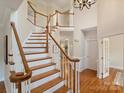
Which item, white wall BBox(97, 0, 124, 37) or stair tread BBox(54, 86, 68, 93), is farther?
white wall BBox(97, 0, 124, 37)

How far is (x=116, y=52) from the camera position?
8.84 m

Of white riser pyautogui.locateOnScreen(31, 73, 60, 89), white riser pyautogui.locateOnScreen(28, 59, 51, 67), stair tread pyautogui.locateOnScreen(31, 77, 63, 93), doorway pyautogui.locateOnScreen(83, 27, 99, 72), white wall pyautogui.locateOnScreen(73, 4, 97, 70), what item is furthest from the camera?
doorway pyautogui.locateOnScreen(83, 27, 99, 72)

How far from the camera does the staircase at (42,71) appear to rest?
316cm

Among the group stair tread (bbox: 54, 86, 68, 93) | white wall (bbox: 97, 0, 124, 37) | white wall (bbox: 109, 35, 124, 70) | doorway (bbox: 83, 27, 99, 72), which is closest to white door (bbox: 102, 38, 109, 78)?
doorway (bbox: 83, 27, 99, 72)

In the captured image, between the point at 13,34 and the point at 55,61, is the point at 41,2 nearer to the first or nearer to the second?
the point at 55,61

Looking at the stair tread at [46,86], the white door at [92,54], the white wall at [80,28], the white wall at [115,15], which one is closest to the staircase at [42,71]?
the stair tread at [46,86]

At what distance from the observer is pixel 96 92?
175 inches

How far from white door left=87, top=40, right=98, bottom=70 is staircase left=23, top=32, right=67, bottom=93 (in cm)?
424

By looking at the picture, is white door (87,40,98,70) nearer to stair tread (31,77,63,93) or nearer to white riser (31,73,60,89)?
white riser (31,73,60,89)

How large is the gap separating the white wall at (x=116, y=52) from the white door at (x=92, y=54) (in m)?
1.29

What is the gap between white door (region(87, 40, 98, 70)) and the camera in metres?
8.36

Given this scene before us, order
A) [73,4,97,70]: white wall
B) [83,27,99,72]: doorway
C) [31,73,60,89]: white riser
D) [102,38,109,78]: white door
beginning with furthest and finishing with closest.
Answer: [83,27,99,72]: doorway → [73,4,97,70]: white wall → [102,38,109,78]: white door → [31,73,60,89]: white riser

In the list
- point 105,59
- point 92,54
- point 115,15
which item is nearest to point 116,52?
point 92,54

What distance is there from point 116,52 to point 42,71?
6.66m
